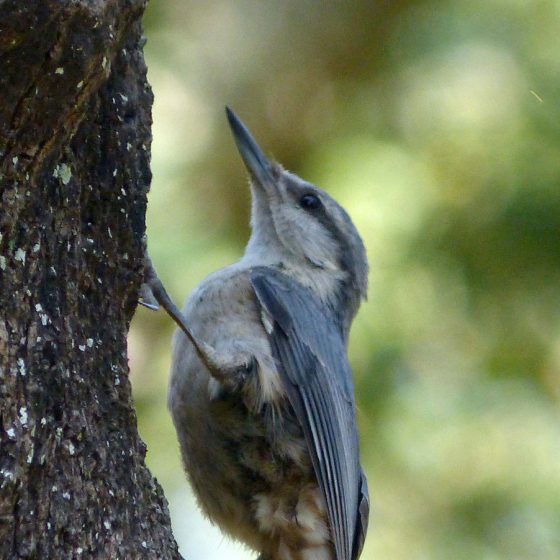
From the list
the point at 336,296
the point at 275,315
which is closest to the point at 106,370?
the point at 275,315

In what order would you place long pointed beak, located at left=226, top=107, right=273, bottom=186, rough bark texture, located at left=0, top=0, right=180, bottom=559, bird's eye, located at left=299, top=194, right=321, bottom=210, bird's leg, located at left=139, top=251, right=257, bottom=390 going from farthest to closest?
bird's eye, located at left=299, top=194, right=321, bottom=210, long pointed beak, located at left=226, top=107, right=273, bottom=186, bird's leg, located at left=139, top=251, right=257, bottom=390, rough bark texture, located at left=0, top=0, right=180, bottom=559

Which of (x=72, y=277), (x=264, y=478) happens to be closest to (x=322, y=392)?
(x=264, y=478)

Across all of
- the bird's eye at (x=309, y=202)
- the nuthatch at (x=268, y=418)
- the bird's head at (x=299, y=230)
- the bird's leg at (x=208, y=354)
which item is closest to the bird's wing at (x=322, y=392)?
the nuthatch at (x=268, y=418)

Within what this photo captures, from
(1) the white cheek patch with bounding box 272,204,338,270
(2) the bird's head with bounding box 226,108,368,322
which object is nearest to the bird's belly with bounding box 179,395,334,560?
(2) the bird's head with bounding box 226,108,368,322

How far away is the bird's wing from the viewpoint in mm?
3496

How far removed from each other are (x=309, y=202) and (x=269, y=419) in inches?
46.9

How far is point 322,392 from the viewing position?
3.67m

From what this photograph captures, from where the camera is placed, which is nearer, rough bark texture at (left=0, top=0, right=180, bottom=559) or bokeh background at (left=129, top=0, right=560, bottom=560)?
rough bark texture at (left=0, top=0, right=180, bottom=559)

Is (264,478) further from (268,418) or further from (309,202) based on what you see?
(309,202)

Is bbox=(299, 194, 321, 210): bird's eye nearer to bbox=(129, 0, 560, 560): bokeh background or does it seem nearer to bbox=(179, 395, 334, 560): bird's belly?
bbox=(129, 0, 560, 560): bokeh background

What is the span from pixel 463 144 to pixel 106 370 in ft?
8.27

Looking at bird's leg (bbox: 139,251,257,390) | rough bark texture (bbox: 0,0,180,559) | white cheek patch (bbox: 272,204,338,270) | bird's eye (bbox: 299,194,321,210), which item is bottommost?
rough bark texture (bbox: 0,0,180,559)

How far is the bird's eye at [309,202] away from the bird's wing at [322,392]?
0.51 meters

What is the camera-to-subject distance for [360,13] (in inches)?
219
